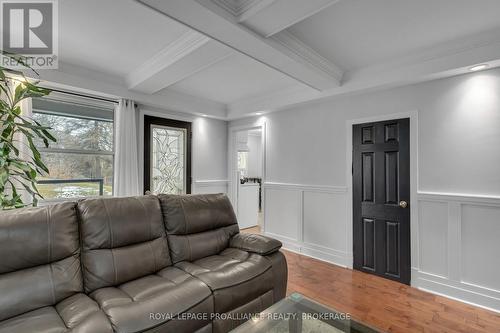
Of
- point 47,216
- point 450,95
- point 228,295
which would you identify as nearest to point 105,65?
point 47,216

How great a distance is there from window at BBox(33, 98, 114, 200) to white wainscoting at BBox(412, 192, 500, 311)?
4127mm

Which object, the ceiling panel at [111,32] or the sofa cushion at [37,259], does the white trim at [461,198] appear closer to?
the ceiling panel at [111,32]

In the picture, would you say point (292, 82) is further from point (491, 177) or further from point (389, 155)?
point (491, 177)

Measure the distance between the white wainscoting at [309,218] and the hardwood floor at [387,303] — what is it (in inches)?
16.3

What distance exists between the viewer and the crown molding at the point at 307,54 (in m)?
2.26

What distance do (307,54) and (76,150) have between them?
3.13m

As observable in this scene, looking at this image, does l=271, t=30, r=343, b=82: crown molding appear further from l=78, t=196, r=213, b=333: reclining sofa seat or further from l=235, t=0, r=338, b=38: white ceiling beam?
l=78, t=196, r=213, b=333: reclining sofa seat

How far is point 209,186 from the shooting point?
4.86 metres

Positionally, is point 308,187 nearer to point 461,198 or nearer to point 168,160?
point 461,198

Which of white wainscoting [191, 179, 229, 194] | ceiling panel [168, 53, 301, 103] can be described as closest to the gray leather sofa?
ceiling panel [168, 53, 301, 103]

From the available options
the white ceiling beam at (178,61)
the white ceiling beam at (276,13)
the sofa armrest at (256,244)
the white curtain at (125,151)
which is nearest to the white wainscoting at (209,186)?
the white curtain at (125,151)

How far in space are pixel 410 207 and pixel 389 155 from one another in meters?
0.66

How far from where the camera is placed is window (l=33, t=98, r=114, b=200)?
306 centimetres

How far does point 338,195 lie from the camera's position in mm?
3539
